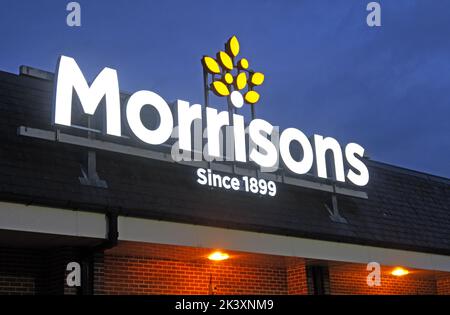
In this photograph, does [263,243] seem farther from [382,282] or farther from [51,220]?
[382,282]

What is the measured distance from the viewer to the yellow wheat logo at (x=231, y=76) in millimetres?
15812

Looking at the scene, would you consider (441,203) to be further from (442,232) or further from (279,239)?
(279,239)

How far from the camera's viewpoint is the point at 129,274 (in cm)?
1382

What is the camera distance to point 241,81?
16.3 metres

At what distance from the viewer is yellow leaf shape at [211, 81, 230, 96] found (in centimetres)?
1567

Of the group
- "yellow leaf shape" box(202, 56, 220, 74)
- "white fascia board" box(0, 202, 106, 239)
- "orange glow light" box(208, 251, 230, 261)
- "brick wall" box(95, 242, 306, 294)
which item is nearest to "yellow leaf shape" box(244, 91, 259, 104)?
"yellow leaf shape" box(202, 56, 220, 74)

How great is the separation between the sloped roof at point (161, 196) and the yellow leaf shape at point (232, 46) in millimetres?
3161

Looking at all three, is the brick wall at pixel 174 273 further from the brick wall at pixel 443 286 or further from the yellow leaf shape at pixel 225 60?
the yellow leaf shape at pixel 225 60

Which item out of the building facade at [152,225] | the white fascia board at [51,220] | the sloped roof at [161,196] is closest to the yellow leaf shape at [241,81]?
the building facade at [152,225]

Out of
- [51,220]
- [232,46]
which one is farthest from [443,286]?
[51,220]

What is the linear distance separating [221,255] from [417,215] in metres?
6.65

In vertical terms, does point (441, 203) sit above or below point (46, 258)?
above

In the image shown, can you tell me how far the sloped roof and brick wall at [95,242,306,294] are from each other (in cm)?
69
